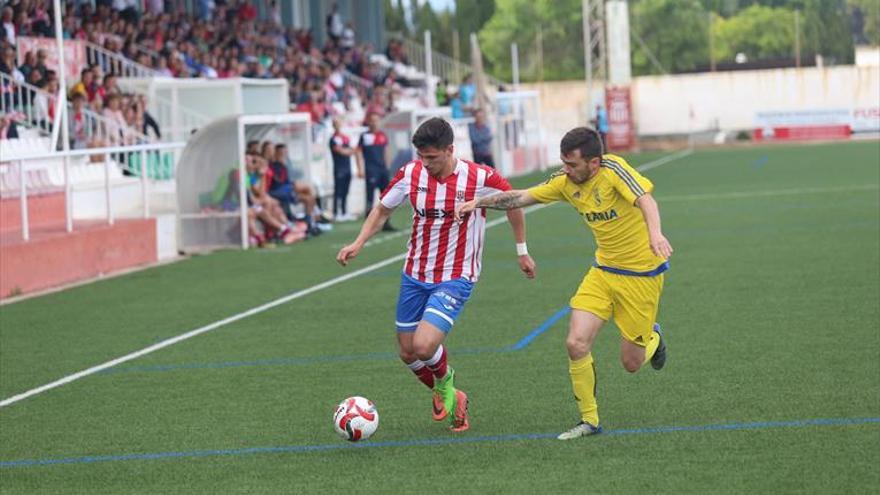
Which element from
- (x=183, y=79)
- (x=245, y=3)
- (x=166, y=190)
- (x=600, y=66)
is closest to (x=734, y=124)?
(x=600, y=66)

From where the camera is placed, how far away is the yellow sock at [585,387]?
28.0 ft

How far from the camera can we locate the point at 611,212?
8.76m

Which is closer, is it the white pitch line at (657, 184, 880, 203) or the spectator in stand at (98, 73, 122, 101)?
the spectator in stand at (98, 73, 122, 101)

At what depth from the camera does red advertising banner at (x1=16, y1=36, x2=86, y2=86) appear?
1058 inches

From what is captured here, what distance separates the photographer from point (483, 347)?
1227cm

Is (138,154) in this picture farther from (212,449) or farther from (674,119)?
(674,119)

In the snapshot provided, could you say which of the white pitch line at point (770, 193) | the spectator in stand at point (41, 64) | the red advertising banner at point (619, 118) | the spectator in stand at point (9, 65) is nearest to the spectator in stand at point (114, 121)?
the spectator in stand at point (41, 64)

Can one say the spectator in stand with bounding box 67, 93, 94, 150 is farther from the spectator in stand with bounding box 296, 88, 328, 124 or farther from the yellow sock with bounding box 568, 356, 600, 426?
the yellow sock with bounding box 568, 356, 600, 426

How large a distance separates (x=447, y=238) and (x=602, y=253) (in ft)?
2.97

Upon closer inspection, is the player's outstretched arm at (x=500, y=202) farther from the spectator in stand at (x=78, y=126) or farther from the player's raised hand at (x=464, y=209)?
the spectator in stand at (x=78, y=126)

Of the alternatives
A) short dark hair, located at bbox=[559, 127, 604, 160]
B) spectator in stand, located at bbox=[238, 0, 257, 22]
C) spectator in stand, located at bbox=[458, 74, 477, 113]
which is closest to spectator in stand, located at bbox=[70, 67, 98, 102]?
spectator in stand, located at bbox=[238, 0, 257, 22]

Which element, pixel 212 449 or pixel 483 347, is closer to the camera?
pixel 212 449

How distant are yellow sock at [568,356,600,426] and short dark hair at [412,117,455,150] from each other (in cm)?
140

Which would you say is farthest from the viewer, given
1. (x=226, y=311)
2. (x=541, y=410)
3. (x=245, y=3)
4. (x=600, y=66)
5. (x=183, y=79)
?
(x=600, y=66)
